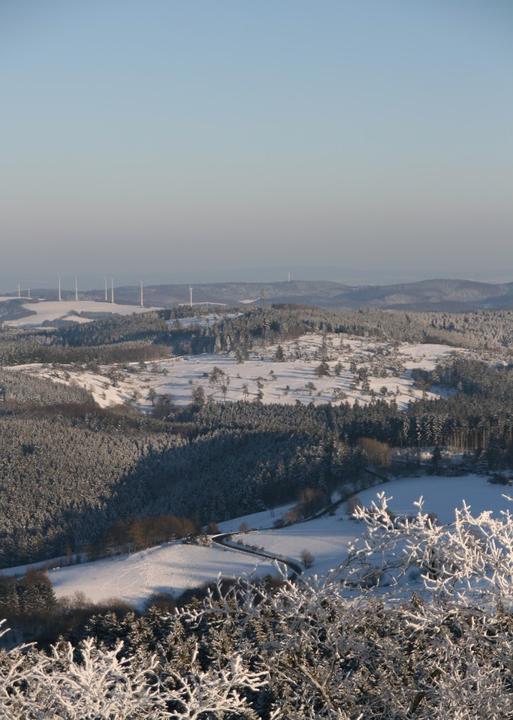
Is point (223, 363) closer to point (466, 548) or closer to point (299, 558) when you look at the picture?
point (299, 558)

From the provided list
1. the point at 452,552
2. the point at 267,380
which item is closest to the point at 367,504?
the point at 452,552

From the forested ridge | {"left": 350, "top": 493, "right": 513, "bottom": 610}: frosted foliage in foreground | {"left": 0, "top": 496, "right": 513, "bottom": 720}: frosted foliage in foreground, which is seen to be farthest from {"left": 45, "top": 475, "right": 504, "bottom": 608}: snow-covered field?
{"left": 350, "top": 493, "right": 513, "bottom": 610}: frosted foliage in foreground

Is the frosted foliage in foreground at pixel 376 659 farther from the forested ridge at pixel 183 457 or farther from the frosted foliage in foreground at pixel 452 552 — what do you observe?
the forested ridge at pixel 183 457

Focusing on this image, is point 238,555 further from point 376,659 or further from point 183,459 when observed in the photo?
point 376,659

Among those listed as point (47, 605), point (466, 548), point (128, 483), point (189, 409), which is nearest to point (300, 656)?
point (466, 548)

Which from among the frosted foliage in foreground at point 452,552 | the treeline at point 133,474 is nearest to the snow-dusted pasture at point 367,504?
the treeline at point 133,474
